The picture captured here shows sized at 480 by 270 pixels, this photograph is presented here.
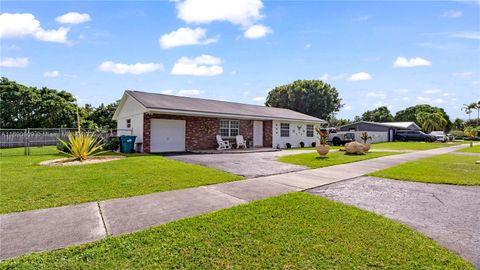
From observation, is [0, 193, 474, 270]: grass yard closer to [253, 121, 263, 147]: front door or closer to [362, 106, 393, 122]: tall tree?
[253, 121, 263, 147]: front door

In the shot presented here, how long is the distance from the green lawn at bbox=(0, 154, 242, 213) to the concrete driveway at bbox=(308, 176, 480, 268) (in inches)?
125

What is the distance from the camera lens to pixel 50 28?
37.0 feet

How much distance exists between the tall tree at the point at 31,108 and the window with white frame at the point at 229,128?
20.4 metres

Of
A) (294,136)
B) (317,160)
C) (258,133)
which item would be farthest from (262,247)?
(294,136)

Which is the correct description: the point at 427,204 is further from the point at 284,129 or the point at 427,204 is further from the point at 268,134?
the point at 284,129

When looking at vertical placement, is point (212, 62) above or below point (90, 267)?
above

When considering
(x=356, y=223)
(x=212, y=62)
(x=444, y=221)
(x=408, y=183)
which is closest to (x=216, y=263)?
(x=356, y=223)

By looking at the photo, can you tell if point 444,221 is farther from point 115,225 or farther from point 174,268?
point 115,225

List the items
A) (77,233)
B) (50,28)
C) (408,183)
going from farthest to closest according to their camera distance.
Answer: (50,28)
(408,183)
(77,233)

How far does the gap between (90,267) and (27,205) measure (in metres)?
3.05

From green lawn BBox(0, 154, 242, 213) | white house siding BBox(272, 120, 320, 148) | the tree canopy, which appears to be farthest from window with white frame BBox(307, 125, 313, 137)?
the tree canopy

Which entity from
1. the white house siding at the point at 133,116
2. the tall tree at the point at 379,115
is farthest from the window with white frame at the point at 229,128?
the tall tree at the point at 379,115

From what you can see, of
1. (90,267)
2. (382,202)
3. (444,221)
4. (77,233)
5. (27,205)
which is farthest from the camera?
(382,202)

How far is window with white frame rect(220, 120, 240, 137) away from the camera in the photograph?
17922mm
